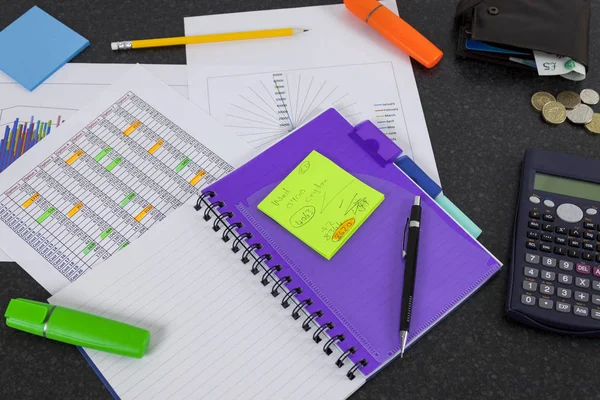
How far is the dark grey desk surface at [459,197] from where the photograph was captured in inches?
25.4

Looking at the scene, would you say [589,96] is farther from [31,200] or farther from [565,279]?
[31,200]

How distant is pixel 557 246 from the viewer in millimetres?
680

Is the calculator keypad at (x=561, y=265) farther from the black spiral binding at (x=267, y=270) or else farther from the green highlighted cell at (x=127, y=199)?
the green highlighted cell at (x=127, y=199)

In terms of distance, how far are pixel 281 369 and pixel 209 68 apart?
0.45 m

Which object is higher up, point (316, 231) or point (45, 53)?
point (45, 53)

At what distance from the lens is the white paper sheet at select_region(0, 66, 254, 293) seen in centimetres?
72

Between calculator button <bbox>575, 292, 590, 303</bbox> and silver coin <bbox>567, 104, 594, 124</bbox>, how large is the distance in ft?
0.88

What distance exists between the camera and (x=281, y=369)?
25.0 inches

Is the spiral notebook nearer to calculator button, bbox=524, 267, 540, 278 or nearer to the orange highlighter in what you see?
calculator button, bbox=524, 267, 540, 278

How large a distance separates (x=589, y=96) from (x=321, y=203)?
1.40 feet

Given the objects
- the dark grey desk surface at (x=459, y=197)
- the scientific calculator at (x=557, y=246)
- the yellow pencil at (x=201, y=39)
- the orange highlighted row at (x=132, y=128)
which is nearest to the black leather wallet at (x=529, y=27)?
the dark grey desk surface at (x=459, y=197)

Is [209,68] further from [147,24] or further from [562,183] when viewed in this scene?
[562,183]

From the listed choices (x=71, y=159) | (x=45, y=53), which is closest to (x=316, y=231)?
(x=71, y=159)

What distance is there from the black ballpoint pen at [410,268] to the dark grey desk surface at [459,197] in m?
0.04
